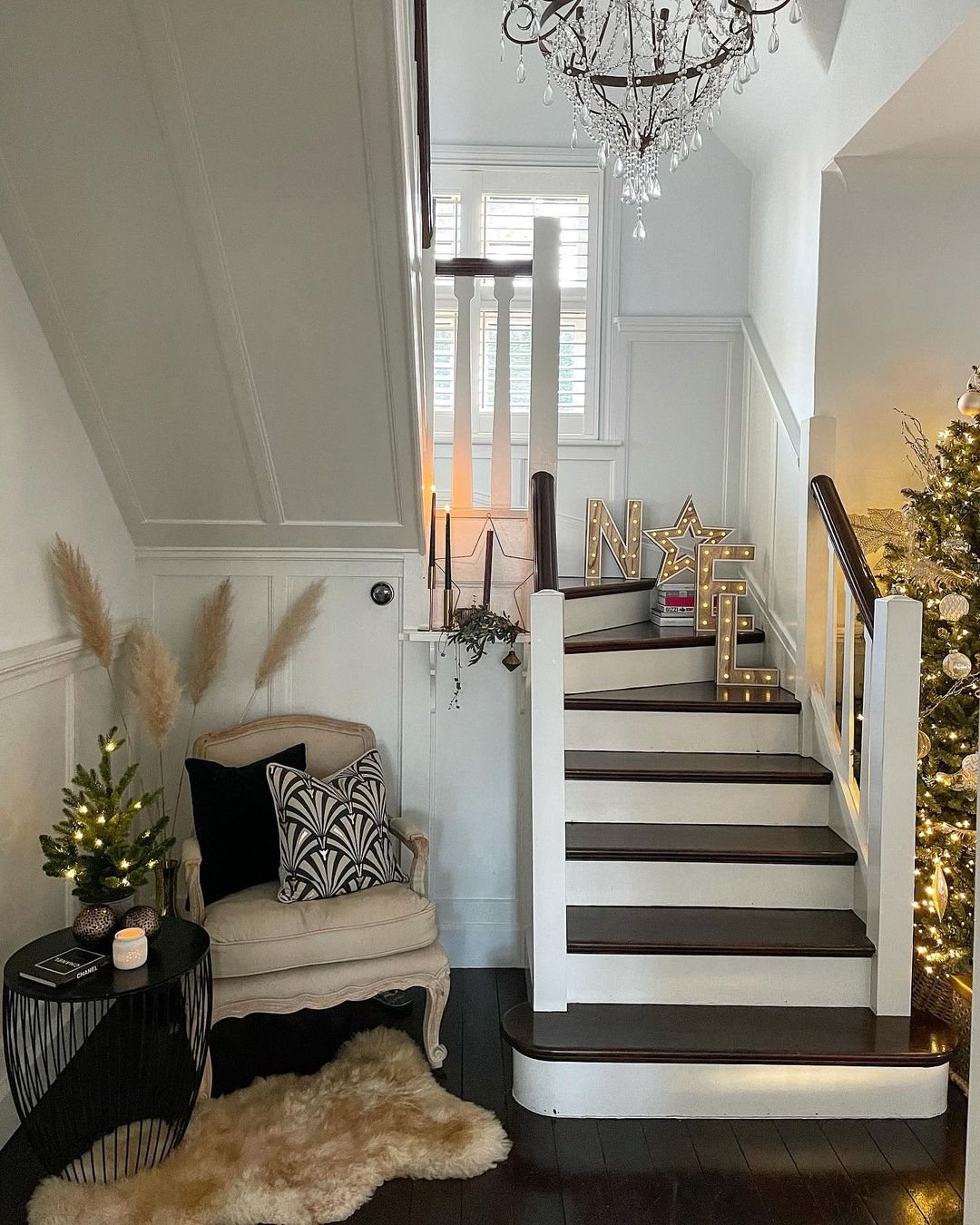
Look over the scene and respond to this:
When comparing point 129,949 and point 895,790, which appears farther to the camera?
point 895,790

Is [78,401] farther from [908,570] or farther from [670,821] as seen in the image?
[908,570]

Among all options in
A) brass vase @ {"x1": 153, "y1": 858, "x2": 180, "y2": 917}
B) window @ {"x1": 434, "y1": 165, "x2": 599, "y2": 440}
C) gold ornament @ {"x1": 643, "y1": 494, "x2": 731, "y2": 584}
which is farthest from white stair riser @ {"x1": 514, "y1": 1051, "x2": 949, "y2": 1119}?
window @ {"x1": 434, "y1": 165, "x2": 599, "y2": 440}

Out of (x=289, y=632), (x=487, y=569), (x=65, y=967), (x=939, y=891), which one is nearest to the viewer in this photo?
(x=65, y=967)

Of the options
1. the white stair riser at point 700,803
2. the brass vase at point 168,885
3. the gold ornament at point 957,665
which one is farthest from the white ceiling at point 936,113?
the brass vase at point 168,885

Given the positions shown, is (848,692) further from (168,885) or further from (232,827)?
(168,885)

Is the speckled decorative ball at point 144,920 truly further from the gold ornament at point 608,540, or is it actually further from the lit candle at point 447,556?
the gold ornament at point 608,540

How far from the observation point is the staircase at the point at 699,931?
2631 mm

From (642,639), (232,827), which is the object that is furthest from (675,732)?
(232,827)

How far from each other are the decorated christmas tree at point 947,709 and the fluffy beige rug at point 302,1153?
1.41m

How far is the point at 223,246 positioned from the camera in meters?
2.59

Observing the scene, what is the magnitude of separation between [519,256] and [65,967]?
3.53m

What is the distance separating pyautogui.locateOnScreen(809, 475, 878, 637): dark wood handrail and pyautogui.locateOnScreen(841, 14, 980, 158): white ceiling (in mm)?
1086

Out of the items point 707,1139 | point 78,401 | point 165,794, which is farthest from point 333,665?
point 707,1139

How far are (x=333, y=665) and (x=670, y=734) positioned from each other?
1.22 metres
